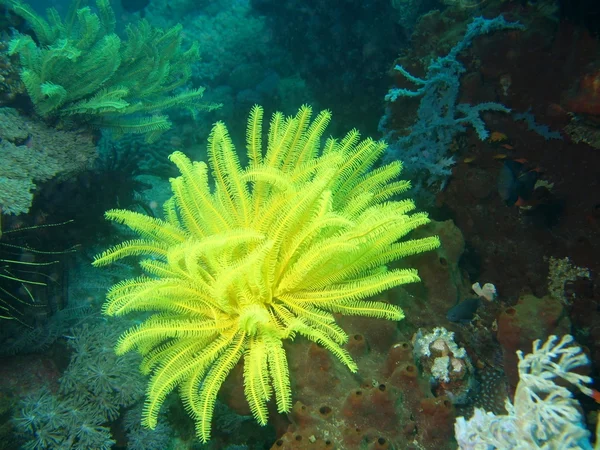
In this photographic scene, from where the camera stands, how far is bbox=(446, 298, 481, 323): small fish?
12.7 feet

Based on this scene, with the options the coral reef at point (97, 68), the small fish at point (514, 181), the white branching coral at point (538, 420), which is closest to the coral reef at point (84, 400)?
the coral reef at point (97, 68)

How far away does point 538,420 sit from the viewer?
2.60 m

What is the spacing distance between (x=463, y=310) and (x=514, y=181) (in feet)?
5.92

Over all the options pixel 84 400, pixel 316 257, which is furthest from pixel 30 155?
pixel 316 257

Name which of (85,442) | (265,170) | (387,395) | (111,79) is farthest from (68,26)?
(387,395)

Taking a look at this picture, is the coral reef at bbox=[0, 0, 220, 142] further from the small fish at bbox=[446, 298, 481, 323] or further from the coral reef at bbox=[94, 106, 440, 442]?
the small fish at bbox=[446, 298, 481, 323]

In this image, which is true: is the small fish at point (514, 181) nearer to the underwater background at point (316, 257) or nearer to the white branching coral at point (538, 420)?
the underwater background at point (316, 257)

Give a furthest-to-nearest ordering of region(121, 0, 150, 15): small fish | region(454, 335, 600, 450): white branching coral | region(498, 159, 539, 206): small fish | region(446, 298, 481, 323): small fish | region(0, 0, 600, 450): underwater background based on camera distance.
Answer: region(121, 0, 150, 15): small fish → region(498, 159, 539, 206): small fish → region(446, 298, 481, 323): small fish → region(0, 0, 600, 450): underwater background → region(454, 335, 600, 450): white branching coral

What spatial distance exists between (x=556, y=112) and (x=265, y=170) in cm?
421

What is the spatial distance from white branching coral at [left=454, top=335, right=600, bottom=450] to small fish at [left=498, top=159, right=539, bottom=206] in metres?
2.16

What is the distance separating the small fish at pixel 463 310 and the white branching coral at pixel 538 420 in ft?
3.06

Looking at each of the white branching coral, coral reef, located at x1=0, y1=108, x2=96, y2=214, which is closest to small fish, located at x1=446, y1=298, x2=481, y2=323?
the white branching coral

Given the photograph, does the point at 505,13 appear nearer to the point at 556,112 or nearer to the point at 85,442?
the point at 556,112

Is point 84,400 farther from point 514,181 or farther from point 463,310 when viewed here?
point 514,181
